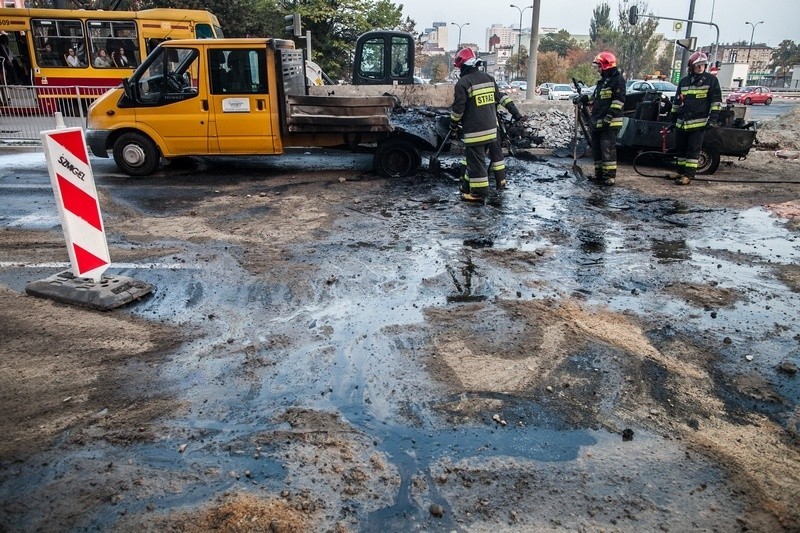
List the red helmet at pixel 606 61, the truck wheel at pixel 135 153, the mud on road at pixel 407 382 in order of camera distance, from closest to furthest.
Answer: the mud on road at pixel 407 382 < the red helmet at pixel 606 61 < the truck wheel at pixel 135 153

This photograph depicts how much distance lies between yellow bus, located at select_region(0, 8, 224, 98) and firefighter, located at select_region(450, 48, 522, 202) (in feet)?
38.2

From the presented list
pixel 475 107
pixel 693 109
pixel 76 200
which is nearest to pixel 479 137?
pixel 475 107

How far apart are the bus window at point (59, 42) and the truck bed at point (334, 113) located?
1070 centimetres

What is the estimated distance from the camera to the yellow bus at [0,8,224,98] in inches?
629

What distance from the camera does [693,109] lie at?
9383mm

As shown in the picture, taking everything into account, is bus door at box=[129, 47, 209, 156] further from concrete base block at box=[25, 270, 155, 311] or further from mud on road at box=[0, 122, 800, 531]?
concrete base block at box=[25, 270, 155, 311]

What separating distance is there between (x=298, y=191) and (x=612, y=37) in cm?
6922

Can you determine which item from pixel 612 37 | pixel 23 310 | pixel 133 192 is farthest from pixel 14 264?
pixel 612 37

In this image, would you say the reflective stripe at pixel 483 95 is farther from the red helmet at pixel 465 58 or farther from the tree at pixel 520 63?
the tree at pixel 520 63

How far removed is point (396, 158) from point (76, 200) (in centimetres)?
617

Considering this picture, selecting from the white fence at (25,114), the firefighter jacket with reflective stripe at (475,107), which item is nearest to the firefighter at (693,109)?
the firefighter jacket with reflective stripe at (475,107)

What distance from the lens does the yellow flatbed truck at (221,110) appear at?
9203mm

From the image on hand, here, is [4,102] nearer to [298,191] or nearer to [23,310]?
[298,191]

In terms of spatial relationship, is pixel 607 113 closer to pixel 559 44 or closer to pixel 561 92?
pixel 561 92
